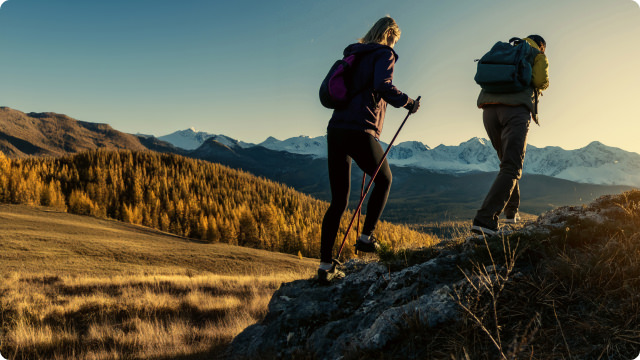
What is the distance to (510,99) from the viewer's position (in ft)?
13.3

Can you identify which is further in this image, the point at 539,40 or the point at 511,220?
the point at 511,220

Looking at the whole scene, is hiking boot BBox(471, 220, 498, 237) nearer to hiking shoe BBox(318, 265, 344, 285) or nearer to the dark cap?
hiking shoe BBox(318, 265, 344, 285)

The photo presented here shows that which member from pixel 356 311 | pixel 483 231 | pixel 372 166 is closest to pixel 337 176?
pixel 372 166

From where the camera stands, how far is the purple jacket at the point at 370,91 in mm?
3537

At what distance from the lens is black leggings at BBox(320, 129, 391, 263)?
3.65 m

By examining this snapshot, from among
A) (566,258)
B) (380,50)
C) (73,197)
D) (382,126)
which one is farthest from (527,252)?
(73,197)

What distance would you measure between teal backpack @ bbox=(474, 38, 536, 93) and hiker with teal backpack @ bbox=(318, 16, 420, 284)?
1.17 metres

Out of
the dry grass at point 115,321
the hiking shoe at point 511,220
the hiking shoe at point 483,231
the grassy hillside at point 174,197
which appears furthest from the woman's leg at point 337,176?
the grassy hillside at point 174,197

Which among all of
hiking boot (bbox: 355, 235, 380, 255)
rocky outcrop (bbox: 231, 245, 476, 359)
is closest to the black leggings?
hiking boot (bbox: 355, 235, 380, 255)

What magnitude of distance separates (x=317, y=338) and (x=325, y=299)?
2.36ft

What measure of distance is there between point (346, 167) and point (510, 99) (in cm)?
243

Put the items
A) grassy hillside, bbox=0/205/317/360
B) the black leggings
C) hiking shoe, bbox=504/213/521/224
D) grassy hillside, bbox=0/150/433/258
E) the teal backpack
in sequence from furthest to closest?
grassy hillside, bbox=0/150/433/258, hiking shoe, bbox=504/213/521/224, grassy hillside, bbox=0/205/317/360, the teal backpack, the black leggings

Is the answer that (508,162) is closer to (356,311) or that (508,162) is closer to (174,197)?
(356,311)

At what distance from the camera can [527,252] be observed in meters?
2.96
